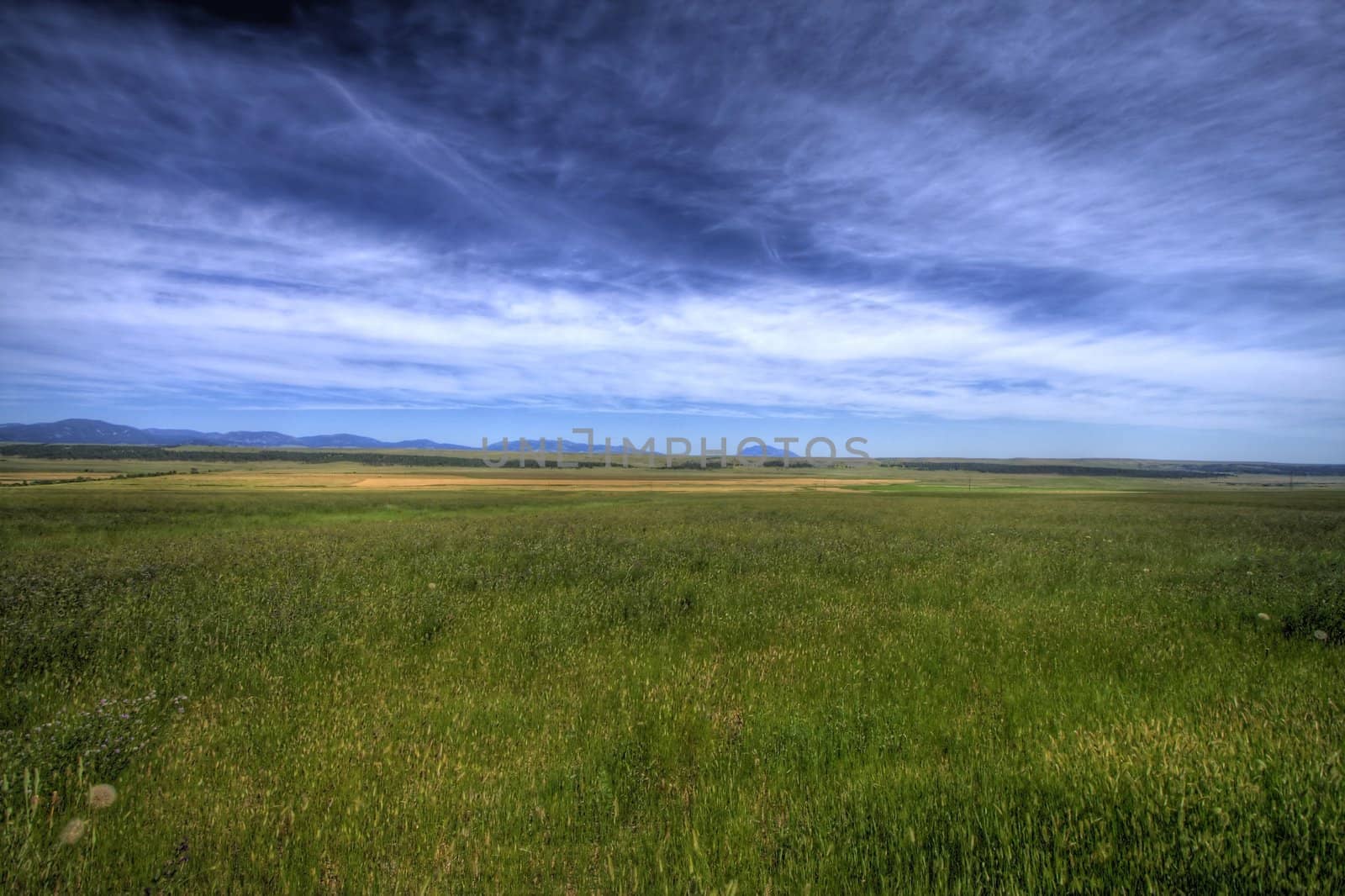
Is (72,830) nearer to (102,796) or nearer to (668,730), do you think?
(102,796)

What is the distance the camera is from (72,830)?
3289mm

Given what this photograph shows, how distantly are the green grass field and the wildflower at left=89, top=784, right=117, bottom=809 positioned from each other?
1.5 inches

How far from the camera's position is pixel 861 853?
3080 millimetres

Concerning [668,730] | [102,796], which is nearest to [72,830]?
[102,796]

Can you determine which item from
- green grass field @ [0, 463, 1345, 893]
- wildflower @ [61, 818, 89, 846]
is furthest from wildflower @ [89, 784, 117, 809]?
wildflower @ [61, 818, 89, 846]

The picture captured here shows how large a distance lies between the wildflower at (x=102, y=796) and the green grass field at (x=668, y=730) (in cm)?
4

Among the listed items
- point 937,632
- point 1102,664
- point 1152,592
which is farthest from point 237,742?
point 1152,592

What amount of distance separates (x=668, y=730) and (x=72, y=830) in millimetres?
3814

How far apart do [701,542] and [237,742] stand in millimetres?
11758

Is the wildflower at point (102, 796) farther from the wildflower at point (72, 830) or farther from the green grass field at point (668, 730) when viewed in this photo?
the wildflower at point (72, 830)

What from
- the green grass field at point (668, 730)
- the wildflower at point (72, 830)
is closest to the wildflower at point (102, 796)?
the green grass field at point (668, 730)

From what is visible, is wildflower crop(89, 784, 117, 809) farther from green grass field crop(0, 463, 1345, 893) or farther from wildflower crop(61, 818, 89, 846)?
wildflower crop(61, 818, 89, 846)

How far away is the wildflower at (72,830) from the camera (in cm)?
322

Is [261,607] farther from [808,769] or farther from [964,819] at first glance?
[964,819]
